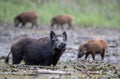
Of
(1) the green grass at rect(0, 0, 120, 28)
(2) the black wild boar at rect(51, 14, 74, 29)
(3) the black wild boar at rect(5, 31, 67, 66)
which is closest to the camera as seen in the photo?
(3) the black wild boar at rect(5, 31, 67, 66)

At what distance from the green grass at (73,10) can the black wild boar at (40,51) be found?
20235 mm

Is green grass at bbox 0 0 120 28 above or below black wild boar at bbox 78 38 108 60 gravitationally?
above

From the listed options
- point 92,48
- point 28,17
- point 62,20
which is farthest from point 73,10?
point 92,48

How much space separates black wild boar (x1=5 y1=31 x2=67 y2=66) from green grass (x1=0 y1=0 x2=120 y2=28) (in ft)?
66.4

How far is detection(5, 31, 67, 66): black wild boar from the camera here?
490 inches

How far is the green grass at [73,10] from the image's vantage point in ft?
115

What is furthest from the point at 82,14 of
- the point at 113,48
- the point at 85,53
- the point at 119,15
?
the point at 85,53

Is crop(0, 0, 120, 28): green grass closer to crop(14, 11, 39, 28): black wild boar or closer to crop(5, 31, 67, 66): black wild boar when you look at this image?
crop(14, 11, 39, 28): black wild boar

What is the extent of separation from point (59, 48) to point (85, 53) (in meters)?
5.88

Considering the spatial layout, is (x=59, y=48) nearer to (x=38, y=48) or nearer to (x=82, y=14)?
(x=38, y=48)

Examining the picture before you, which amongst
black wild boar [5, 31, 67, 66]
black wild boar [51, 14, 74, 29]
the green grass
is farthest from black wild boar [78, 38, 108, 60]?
black wild boar [51, 14, 74, 29]

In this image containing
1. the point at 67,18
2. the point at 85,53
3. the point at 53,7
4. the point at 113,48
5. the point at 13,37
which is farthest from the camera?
the point at 53,7

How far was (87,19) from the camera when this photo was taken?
3703 centimetres

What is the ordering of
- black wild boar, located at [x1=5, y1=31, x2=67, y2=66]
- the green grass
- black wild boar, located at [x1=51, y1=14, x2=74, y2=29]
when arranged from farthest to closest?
the green grass
black wild boar, located at [x1=51, y1=14, x2=74, y2=29]
black wild boar, located at [x1=5, y1=31, x2=67, y2=66]
